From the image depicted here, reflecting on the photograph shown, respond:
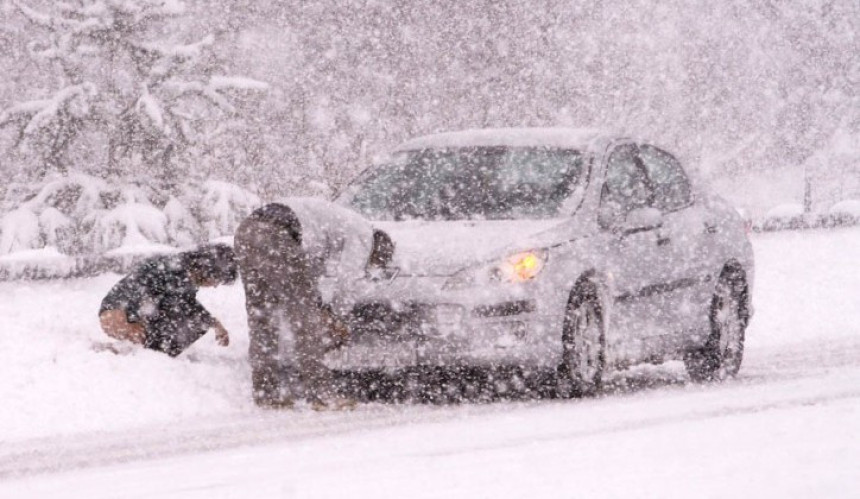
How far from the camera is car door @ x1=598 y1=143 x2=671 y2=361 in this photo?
1158 centimetres

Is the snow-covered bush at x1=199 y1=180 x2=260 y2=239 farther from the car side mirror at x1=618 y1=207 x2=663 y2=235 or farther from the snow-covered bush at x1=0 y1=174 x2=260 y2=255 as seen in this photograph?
the car side mirror at x1=618 y1=207 x2=663 y2=235

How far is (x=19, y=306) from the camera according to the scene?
1270 centimetres

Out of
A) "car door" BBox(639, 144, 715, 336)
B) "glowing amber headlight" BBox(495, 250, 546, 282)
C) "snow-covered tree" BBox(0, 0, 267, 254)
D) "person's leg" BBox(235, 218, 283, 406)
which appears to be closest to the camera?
"glowing amber headlight" BBox(495, 250, 546, 282)

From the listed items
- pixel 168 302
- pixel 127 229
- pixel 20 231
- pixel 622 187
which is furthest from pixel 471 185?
pixel 20 231

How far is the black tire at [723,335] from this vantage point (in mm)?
12867

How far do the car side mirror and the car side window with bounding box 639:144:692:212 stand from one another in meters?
0.68

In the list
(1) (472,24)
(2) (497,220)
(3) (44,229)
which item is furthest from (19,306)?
(1) (472,24)

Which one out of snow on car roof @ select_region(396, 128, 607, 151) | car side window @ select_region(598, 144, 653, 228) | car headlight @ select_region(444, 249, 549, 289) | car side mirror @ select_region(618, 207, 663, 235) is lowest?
car headlight @ select_region(444, 249, 549, 289)

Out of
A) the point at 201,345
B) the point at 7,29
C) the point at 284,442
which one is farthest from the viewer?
the point at 7,29

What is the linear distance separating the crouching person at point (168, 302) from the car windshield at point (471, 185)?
1.03 m

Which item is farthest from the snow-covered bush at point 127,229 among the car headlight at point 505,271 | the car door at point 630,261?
the car headlight at point 505,271

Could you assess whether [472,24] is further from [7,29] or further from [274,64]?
[7,29]

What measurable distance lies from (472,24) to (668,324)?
57.7 ft

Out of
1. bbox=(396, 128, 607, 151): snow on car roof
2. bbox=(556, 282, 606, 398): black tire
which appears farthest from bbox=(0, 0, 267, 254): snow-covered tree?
bbox=(556, 282, 606, 398): black tire
